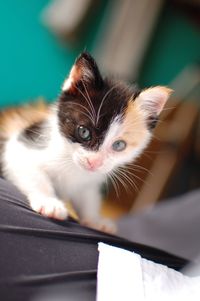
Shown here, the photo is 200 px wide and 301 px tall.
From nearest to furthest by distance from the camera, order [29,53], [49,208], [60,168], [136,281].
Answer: [136,281] < [49,208] < [60,168] < [29,53]

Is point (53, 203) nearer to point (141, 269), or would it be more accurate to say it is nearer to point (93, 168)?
point (93, 168)

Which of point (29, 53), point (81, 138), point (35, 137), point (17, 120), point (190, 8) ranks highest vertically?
point (190, 8)

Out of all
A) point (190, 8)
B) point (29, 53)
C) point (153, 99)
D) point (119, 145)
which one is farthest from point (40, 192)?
point (190, 8)

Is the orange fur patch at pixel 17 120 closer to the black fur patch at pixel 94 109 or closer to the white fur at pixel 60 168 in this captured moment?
the white fur at pixel 60 168

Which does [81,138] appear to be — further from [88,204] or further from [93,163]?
[88,204]

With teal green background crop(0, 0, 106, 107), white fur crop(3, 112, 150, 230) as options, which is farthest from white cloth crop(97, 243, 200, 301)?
teal green background crop(0, 0, 106, 107)

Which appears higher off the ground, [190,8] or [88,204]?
[190,8]

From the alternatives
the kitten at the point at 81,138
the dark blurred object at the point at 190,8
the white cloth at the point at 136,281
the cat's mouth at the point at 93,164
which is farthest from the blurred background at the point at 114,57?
the white cloth at the point at 136,281
